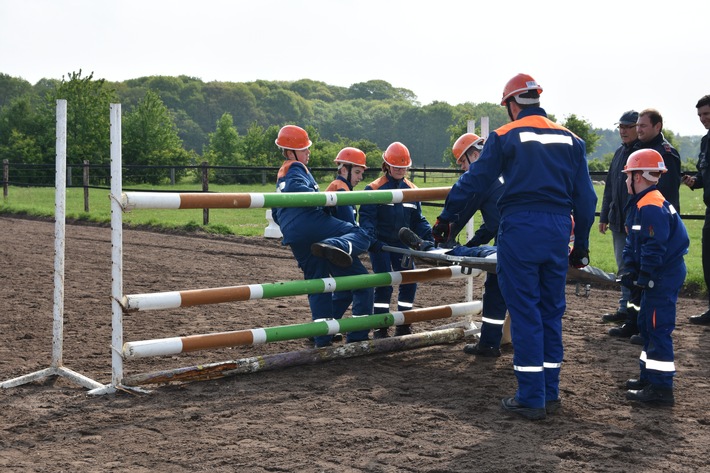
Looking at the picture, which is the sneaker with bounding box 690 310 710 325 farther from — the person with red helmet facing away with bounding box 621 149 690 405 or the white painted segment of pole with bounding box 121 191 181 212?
the white painted segment of pole with bounding box 121 191 181 212

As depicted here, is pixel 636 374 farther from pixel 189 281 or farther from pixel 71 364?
pixel 189 281

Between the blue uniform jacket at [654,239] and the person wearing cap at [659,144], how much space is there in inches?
83.9

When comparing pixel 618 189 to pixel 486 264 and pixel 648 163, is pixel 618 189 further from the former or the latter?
pixel 486 264

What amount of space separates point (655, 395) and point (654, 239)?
1007 millimetres

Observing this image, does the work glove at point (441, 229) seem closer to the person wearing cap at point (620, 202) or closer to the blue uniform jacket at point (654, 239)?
the blue uniform jacket at point (654, 239)

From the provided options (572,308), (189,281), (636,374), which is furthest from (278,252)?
(636,374)

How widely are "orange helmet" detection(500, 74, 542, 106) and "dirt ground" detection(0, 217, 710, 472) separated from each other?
6.41 feet

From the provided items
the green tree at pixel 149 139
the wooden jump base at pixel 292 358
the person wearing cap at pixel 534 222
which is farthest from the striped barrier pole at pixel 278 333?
the green tree at pixel 149 139

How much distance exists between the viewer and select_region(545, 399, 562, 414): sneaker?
5215 mm

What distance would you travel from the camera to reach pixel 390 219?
23.4 ft

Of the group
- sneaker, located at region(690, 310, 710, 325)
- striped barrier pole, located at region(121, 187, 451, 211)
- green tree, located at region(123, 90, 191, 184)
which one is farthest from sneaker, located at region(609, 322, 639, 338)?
green tree, located at region(123, 90, 191, 184)

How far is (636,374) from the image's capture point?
6215 millimetres

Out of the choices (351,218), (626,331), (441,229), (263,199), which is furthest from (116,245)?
(626,331)

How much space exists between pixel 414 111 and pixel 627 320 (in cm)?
11893
